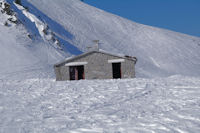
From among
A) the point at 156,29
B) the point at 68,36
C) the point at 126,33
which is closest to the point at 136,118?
the point at 68,36

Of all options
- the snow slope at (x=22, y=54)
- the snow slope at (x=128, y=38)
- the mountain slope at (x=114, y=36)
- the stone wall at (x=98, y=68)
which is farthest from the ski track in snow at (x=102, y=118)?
the snow slope at (x=128, y=38)

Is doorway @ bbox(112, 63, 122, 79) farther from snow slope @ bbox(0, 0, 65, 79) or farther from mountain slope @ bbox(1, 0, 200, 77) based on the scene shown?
mountain slope @ bbox(1, 0, 200, 77)

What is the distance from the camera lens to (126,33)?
81375 mm

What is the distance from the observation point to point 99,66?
23.8m

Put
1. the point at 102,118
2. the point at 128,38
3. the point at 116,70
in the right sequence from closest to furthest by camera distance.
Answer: the point at 102,118
the point at 116,70
the point at 128,38

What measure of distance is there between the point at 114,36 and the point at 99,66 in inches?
2152

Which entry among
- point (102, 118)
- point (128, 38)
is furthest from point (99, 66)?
point (128, 38)

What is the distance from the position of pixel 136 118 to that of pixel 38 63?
122ft

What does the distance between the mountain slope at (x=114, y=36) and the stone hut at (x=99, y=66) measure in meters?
28.8

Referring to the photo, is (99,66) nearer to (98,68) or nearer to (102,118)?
(98,68)

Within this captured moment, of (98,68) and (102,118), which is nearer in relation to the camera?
(102,118)

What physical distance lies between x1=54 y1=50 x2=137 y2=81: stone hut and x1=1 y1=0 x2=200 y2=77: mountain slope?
1133 inches

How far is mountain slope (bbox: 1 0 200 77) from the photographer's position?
5878cm

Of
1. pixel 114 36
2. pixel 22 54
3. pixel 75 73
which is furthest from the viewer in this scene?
pixel 114 36
